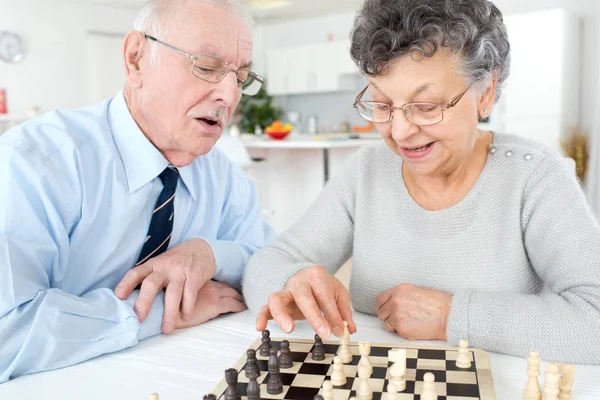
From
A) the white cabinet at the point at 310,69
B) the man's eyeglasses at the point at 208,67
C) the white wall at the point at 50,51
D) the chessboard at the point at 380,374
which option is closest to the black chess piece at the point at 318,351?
the chessboard at the point at 380,374

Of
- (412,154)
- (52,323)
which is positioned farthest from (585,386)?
(52,323)

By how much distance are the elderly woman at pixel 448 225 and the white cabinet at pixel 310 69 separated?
7.11 m

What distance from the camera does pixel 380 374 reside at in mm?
1035

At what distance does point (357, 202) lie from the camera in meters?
1.53

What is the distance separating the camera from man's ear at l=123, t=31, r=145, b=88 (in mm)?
1482

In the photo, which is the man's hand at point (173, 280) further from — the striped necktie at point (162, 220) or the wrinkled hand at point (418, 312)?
the wrinkled hand at point (418, 312)

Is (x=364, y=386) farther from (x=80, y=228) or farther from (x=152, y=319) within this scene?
(x=80, y=228)

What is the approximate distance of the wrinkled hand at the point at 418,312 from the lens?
1233 mm

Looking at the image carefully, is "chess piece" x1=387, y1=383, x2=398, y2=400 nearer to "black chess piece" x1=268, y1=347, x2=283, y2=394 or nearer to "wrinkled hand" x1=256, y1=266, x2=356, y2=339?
"black chess piece" x1=268, y1=347, x2=283, y2=394

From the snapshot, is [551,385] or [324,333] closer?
[551,385]

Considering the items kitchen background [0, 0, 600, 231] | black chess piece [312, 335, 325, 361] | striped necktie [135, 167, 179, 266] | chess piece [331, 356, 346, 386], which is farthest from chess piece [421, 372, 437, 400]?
kitchen background [0, 0, 600, 231]

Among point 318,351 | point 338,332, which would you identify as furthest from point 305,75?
point 318,351

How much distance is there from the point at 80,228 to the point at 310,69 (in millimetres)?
7895

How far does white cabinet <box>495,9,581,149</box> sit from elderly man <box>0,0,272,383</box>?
498 cm
